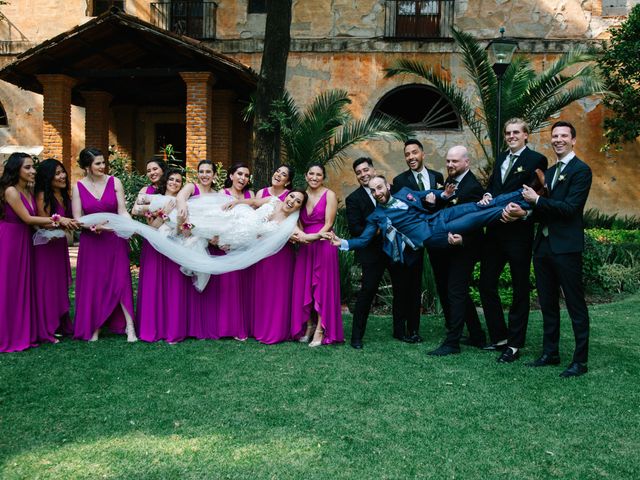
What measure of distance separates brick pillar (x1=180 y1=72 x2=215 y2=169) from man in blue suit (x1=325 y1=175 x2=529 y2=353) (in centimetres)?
911

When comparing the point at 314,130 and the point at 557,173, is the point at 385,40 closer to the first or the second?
the point at 314,130

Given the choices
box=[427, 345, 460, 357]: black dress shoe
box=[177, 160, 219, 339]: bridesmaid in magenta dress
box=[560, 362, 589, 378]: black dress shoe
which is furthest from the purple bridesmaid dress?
box=[560, 362, 589, 378]: black dress shoe

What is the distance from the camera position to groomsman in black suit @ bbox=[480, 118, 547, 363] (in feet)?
18.6

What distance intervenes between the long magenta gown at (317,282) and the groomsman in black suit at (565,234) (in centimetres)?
206

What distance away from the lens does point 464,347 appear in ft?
20.7

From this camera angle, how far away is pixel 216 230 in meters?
6.34

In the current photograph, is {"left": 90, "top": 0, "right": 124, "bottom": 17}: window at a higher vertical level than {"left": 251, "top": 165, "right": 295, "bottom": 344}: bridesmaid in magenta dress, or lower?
higher

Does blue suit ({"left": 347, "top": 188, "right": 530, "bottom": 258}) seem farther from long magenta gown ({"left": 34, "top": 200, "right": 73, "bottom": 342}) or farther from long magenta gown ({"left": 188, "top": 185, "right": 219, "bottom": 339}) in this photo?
long magenta gown ({"left": 34, "top": 200, "right": 73, "bottom": 342})

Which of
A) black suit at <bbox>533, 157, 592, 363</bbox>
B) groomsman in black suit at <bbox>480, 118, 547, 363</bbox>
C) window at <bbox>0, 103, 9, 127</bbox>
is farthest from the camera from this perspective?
window at <bbox>0, 103, 9, 127</bbox>

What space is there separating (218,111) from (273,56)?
20.1 ft

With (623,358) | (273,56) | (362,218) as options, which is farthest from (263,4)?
(623,358)

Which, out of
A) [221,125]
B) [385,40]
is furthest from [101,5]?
[385,40]

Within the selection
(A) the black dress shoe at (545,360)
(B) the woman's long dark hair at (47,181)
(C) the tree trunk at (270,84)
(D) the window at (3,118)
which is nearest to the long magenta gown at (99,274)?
(B) the woman's long dark hair at (47,181)

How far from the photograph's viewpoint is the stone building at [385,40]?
1574cm
